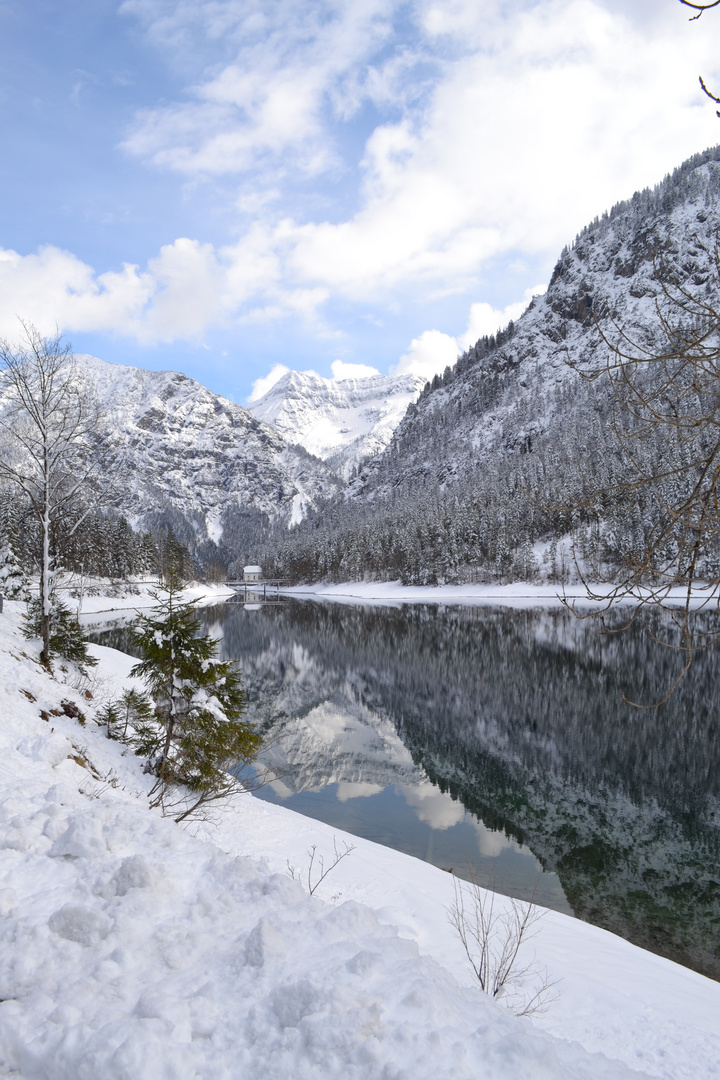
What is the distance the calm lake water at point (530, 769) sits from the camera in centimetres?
1045

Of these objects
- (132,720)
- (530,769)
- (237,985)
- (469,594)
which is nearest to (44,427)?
(132,720)

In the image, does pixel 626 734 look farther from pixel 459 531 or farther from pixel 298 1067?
pixel 459 531

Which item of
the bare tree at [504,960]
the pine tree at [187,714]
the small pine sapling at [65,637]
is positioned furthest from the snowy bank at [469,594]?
the bare tree at [504,960]

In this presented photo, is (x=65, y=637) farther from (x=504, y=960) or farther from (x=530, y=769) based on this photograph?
(x=530, y=769)

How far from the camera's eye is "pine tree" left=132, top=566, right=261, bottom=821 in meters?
10.3

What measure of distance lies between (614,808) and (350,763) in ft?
25.7

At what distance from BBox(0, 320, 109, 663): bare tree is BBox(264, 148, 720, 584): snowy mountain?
43.4 ft

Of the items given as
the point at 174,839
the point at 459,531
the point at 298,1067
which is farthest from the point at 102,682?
the point at 459,531

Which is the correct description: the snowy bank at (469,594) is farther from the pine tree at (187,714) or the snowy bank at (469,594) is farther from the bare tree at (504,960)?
the bare tree at (504,960)

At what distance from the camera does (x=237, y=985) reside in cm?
338

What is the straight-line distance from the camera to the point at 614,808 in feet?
44.9

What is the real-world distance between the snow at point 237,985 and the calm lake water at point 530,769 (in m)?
3.25

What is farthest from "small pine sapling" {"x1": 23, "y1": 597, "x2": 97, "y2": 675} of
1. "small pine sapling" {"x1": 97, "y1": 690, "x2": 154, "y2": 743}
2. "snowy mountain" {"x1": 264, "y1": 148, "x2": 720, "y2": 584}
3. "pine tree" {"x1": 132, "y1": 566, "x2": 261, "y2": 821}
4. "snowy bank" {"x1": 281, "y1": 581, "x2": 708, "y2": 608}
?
"snowy bank" {"x1": 281, "y1": 581, "x2": 708, "y2": 608}

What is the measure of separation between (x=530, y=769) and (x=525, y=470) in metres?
111
